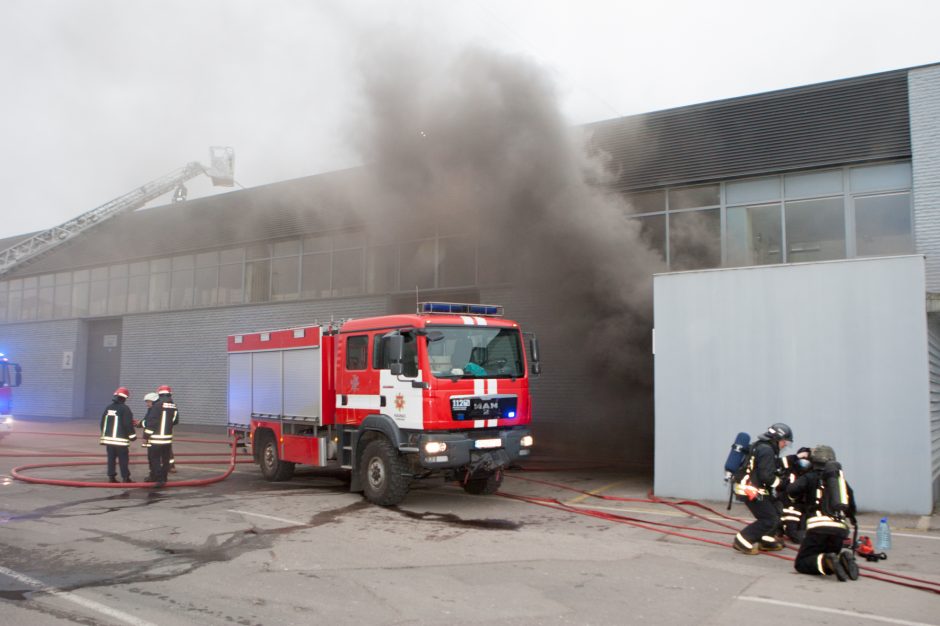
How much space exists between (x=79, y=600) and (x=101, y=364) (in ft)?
77.6

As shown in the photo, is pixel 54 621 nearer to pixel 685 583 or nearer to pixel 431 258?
pixel 685 583

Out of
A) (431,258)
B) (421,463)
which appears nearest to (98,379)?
(431,258)

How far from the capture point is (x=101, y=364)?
25781 mm

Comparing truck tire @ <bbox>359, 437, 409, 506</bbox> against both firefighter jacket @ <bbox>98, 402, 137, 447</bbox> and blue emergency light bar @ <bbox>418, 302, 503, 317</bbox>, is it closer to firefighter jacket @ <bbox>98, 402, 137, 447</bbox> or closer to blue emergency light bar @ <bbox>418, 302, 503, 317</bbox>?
blue emergency light bar @ <bbox>418, 302, 503, 317</bbox>

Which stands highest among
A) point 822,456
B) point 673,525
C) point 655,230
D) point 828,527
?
point 655,230

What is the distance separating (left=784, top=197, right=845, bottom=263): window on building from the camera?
12891mm

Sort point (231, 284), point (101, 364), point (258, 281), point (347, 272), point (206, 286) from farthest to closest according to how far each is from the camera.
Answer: point (101, 364)
point (206, 286)
point (231, 284)
point (258, 281)
point (347, 272)

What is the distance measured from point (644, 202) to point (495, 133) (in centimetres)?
378

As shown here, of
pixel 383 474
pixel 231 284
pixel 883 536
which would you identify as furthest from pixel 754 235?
pixel 231 284

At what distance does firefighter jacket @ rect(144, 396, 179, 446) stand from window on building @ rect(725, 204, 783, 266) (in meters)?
10.6

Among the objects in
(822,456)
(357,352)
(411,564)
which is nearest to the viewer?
(822,456)

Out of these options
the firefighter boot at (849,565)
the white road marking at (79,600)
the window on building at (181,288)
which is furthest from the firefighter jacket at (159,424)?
the window on building at (181,288)

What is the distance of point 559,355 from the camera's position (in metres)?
15.5

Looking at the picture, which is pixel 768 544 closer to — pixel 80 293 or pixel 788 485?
pixel 788 485
